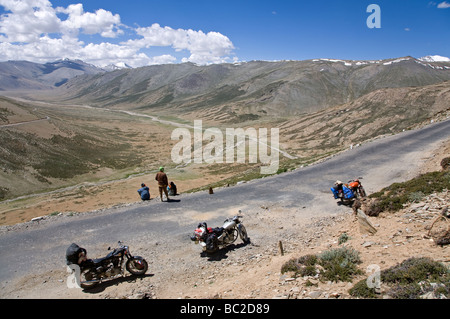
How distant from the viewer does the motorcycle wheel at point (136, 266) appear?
8.92 m

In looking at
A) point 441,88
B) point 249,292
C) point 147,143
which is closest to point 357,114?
point 441,88

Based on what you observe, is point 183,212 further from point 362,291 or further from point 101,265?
point 362,291

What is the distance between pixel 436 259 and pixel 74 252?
9.62 meters

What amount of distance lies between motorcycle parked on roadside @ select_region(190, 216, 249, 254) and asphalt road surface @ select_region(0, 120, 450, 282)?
63.4 inches

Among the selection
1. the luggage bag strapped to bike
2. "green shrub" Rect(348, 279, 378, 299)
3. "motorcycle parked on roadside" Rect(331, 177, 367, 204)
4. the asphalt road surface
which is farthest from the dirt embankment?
"motorcycle parked on roadside" Rect(331, 177, 367, 204)

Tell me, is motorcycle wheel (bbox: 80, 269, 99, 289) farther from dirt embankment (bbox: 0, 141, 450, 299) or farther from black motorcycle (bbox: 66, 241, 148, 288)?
dirt embankment (bbox: 0, 141, 450, 299)

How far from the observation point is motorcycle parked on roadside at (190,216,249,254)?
10.1 meters

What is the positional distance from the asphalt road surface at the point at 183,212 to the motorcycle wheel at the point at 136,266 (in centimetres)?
237

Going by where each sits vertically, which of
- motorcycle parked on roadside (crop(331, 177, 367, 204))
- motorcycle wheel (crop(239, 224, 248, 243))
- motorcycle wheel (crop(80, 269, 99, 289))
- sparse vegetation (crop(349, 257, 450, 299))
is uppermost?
motorcycle parked on roadside (crop(331, 177, 367, 204))

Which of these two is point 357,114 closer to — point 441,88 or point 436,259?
point 441,88

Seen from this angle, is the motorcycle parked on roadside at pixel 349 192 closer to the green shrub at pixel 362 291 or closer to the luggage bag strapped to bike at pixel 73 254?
the green shrub at pixel 362 291

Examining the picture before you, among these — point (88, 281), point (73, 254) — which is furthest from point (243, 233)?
point (73, 254)

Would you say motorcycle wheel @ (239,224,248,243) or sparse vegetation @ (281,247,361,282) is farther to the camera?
motorcycle wheel @ (239,224,248,243)

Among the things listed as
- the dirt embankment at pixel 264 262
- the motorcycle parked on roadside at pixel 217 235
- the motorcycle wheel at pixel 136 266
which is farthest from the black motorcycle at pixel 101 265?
the motorcycle parked on roadside at pixel 217 235
